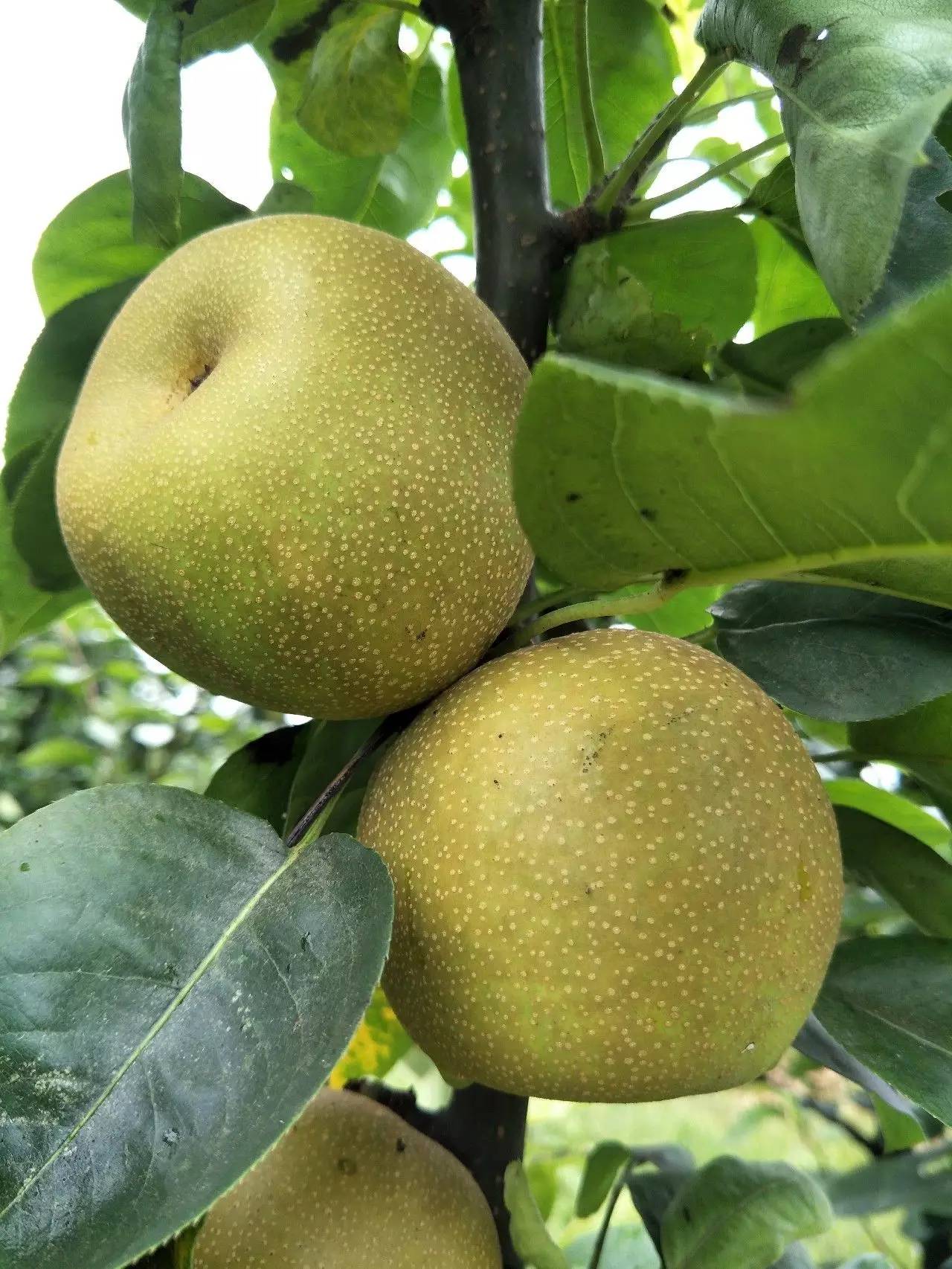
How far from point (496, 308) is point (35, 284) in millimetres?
373

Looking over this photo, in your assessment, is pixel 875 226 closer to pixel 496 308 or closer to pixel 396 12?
pixel 496 308

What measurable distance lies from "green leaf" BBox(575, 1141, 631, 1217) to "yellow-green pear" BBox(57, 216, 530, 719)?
0.51 meters

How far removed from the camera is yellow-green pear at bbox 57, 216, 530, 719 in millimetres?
441

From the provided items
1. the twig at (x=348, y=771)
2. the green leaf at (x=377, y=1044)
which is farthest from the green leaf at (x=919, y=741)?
the green leaf at (x=377, y=1044)

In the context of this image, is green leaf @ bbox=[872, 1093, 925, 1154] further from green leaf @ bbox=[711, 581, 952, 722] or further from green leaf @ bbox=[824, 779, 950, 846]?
green leaf @ bbox=[711, 581, 952, 722]

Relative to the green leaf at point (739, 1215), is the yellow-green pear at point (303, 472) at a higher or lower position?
higher

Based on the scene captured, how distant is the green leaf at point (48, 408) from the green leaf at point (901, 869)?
0.54m

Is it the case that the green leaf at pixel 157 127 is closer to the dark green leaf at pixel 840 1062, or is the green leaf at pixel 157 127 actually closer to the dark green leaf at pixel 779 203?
the dark green leaf at pixel 779 203

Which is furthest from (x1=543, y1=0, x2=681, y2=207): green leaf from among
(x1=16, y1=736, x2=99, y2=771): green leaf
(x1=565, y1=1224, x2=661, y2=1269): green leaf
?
(x1=16, y1=736, x2=99, y2=771): green leaf

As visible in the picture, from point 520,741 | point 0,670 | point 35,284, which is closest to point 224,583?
point 520,741

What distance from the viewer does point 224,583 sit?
1.48 ft

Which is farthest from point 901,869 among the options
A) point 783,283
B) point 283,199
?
point 283,199

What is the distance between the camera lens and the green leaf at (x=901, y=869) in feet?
2.06

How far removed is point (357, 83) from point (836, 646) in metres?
0.49
